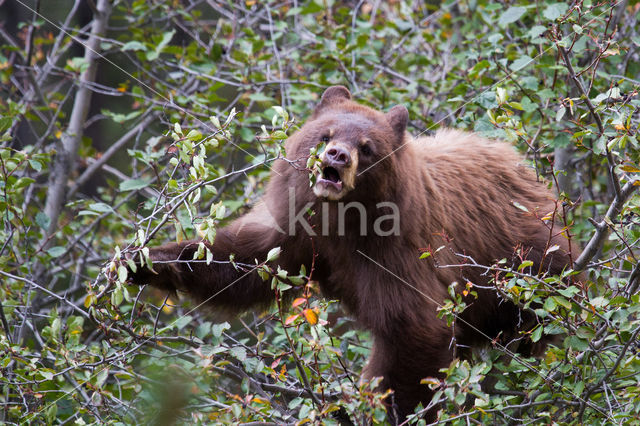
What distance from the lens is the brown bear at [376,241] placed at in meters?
4.61

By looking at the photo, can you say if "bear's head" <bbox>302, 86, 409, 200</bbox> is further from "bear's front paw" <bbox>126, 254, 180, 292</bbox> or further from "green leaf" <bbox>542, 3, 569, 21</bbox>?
"green leaf" <bbox>542, 3, 569, 21</bbox>

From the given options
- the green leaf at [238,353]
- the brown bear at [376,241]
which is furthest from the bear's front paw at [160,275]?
the green leaf at [238,353]

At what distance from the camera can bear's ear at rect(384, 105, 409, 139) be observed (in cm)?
488

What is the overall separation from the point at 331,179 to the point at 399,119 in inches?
31.3

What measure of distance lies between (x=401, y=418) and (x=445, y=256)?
3.49ft

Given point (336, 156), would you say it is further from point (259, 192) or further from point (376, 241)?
point (259, 192)

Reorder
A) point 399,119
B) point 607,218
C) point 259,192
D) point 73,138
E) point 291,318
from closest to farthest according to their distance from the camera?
1. point 291,318
2. point 607,218
3. point 399,119
4. point 259,192
5. point 73,138

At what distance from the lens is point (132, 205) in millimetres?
7438

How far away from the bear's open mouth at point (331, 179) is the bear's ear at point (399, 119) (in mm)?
720

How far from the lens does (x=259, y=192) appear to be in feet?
20.2

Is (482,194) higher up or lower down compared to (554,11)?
lower down

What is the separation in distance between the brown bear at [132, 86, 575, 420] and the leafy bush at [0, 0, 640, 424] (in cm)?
22

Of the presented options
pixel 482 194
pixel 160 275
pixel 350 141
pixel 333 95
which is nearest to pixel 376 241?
pixel 350 141

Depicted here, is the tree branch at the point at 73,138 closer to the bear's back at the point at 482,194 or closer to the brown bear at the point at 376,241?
the brown bear at the point at 376,241
